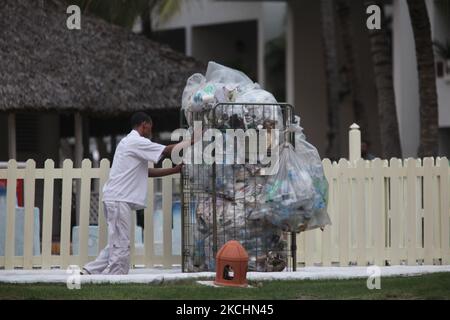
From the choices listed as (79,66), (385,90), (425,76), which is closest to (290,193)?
(425,76)

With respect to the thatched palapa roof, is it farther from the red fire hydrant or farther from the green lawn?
the red fire hydrant

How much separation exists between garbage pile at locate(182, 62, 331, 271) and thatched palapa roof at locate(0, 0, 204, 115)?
6.65 m

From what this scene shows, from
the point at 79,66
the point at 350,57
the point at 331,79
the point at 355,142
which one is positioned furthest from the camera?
the point at 331,79

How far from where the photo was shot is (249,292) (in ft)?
31.9

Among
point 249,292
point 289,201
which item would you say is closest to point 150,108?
point 289,201

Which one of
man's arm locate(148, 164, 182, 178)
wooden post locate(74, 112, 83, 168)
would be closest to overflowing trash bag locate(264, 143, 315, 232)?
man's arm locate(148, 164, 182, 178)

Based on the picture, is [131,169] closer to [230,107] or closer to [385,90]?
[230,107]

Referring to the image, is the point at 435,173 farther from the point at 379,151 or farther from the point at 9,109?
the point at 379,151

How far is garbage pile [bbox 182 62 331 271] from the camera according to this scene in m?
11.2

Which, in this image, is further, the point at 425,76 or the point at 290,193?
the point at 425,76

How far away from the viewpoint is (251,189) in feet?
37.4

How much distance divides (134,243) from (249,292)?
2.87 metres

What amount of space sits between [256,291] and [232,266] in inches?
16.0

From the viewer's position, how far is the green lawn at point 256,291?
9.52 m
